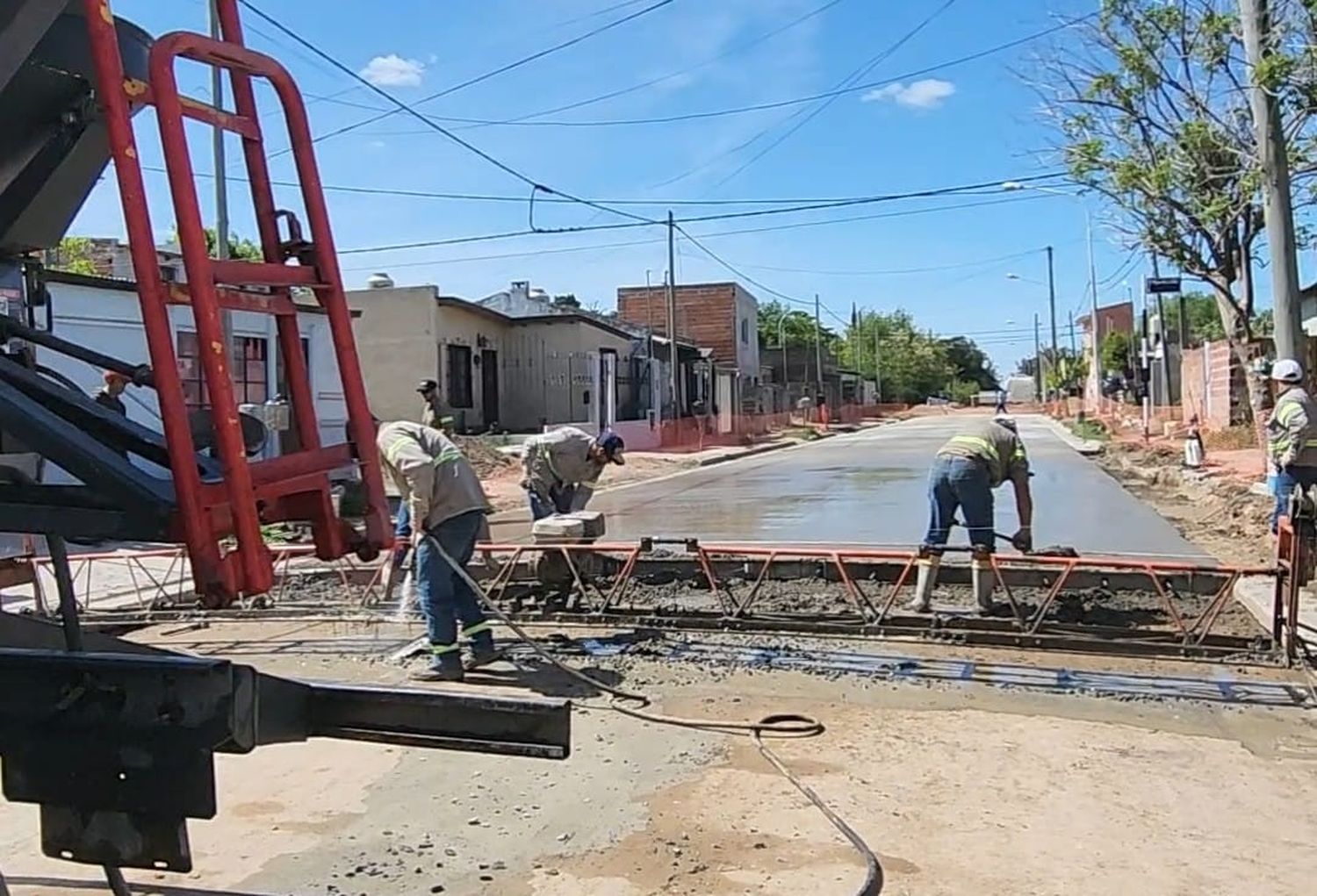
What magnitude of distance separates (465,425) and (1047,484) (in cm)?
1677

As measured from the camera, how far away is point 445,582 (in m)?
7.21

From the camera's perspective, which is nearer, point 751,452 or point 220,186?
point 220,186

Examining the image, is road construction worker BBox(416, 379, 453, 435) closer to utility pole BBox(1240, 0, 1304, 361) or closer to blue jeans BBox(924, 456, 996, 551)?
blue jeans BBox(924, 456, 996, 551)

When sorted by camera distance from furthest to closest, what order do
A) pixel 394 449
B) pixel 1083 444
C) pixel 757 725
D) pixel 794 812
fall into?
pixel 1083 444
pixel 394 449
pixel 757 725
pixel 794 812

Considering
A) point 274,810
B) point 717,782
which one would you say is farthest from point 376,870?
point 717,782

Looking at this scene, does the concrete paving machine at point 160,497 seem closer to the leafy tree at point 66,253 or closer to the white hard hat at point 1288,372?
the leafy tree at point 66,253

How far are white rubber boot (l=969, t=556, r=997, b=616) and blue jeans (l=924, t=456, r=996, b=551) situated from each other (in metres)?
0.15

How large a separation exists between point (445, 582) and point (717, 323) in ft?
170

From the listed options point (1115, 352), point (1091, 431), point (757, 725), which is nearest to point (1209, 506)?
point (757, 725)

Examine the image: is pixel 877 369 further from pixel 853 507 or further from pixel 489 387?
pixel 853 507

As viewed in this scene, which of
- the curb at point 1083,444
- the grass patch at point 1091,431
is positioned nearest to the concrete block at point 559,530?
the curb at point 1083,444

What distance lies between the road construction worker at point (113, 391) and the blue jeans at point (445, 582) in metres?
3.30

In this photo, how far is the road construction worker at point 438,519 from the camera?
7.07m

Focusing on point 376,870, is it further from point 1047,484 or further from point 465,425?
point 465,425
